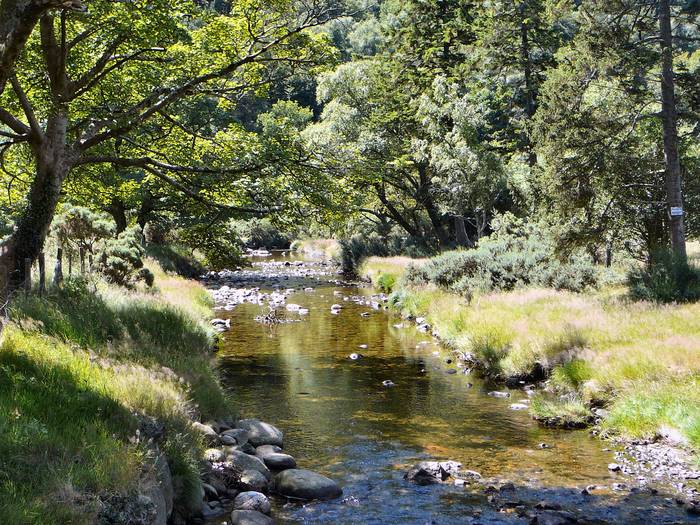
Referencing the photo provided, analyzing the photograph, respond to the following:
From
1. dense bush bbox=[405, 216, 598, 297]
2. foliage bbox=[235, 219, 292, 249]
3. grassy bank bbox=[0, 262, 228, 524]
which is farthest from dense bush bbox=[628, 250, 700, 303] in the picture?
foliage bbox=[235, 219, 292, 249]

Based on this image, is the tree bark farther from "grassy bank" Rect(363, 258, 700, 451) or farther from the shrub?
"grassy bank" Rect(363, 258, 700, 451)

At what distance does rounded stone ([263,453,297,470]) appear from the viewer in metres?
9.16

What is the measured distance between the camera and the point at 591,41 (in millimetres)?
17359

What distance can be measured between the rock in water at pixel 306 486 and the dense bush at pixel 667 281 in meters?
10.3

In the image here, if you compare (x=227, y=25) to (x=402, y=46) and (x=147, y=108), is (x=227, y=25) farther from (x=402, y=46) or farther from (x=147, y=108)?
(x=402, y=46)

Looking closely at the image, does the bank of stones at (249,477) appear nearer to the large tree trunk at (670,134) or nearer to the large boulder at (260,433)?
the large boulder at (260,433)

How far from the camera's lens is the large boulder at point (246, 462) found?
8609 millimetres

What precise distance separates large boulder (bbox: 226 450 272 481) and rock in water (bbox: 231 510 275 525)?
1422mm

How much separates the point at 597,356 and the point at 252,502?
7522 millimetres

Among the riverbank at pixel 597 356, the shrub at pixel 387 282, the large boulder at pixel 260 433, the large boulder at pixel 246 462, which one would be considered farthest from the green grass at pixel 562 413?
the shrub at pixel 387 282

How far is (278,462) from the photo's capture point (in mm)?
9156

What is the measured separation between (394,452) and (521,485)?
7.21ft

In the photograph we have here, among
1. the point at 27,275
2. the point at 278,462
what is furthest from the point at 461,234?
the point at 278,462

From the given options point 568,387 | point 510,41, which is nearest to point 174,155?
point 568,387
